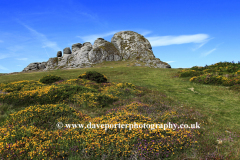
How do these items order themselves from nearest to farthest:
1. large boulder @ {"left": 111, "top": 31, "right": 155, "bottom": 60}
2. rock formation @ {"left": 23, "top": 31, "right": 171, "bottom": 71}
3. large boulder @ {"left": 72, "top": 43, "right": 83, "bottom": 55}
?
rock formation @ {"left": 23, "top": 31, "right": 171, "bottom": 71}, large boulder @ {"left": 111, "top": 31, "right": 155, "bottom": 60}, large boulder @ {"left": 72, "top": 43, "right": 83, "bottom": 55}

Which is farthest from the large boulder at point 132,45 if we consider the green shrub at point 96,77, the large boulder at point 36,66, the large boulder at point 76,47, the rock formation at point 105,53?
the green shrub at point 96,77

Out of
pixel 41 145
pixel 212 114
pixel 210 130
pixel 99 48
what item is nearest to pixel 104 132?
pixel 41 145

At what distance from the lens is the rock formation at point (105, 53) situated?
80969 millimetres

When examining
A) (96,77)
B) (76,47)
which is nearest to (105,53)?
(76,47)

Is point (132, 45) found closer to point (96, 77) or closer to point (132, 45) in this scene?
point (132, 45)

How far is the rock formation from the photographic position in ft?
266

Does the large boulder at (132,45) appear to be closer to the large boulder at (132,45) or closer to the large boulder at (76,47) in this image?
the large boulder at (132,45)

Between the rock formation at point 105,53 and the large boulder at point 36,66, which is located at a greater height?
the rock formation at point 105,53

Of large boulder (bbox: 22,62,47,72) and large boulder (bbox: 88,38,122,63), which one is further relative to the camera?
large boulder (bbox: 22,62,47,72)

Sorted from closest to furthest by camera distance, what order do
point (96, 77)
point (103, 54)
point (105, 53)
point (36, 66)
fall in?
point (96, 77) < point (103, 54) < point (105, 53) < point (36, 66)

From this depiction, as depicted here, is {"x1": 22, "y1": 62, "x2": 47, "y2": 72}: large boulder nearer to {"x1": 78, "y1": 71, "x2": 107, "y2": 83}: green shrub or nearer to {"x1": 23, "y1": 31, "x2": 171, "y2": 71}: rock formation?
{"x1": 23, "y1": 31, "x2": 171, "y2": 71}: rock formation

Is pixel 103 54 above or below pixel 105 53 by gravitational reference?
below

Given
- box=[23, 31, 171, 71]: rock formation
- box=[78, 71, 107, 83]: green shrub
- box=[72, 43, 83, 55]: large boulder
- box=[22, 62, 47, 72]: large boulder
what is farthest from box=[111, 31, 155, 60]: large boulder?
box=[78, 71, 107, 83]: green shrub

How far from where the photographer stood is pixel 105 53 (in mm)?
81688
